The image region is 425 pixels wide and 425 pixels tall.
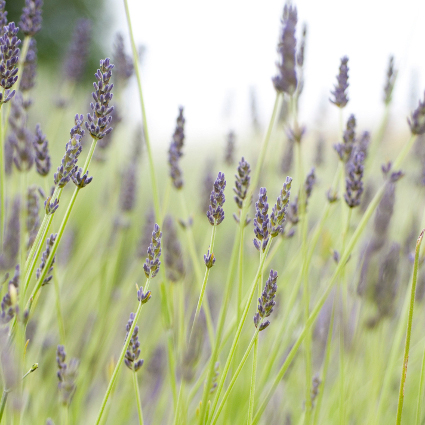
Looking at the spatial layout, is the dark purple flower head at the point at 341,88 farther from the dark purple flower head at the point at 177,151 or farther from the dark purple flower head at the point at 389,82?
the dark purple flower head at the point at 177,151

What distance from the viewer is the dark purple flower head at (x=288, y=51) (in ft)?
1.96

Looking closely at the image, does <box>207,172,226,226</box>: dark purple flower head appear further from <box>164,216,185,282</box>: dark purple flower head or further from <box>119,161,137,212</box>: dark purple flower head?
<box>119,161,137,212</box>: dark purple flower head

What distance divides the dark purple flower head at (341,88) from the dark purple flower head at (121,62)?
1.89ft

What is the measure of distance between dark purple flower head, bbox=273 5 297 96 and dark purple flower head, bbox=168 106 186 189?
17 cm

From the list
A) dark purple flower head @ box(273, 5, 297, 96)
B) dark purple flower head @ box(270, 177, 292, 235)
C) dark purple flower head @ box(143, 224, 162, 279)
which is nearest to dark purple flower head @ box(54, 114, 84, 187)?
dark purple flower head @ box(143, 224, 162, 279)

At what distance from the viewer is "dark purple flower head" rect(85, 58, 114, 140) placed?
44cm

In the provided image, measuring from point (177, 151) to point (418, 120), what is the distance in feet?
1.30

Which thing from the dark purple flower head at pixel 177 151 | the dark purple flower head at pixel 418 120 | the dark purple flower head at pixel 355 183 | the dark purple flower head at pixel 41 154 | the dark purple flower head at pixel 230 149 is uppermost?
the dark purple flower head at pixel 230 149

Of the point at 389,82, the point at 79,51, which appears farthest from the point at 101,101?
the point at 79,51

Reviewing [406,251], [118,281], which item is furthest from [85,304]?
[406,251]

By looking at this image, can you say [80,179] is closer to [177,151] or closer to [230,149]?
[177,151]

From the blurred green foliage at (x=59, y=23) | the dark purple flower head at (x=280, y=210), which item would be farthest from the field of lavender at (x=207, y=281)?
the blurred green foliage at (x=59, y=23)

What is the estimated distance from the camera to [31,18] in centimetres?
68

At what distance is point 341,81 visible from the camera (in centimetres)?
66
